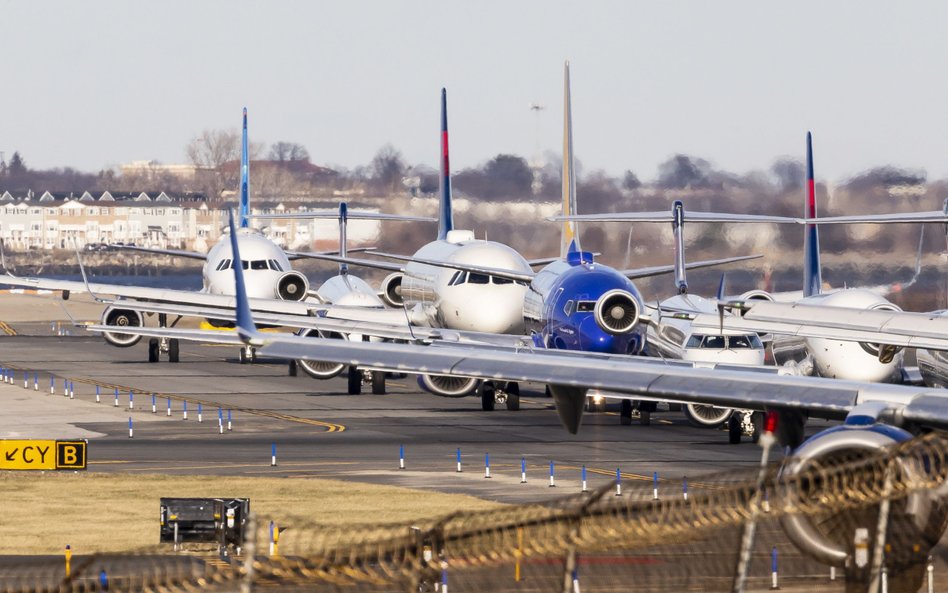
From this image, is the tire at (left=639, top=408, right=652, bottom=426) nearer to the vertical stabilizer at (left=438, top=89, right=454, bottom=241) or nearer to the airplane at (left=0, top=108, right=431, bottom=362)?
the airplane at (left=0, top=108, right=431, bottom=362)

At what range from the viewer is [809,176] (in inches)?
2404

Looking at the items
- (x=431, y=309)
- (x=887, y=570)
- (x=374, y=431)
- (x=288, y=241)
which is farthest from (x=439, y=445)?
(x=288, y=241)

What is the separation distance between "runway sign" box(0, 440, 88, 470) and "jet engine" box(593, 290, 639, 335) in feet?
49.0

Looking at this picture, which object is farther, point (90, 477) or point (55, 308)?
point (55, 308)

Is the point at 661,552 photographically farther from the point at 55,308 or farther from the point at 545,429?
the point at 55,308

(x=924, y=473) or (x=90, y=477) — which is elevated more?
(x=924, y=473)

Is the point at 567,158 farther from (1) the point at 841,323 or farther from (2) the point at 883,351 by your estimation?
(1) the point at 841,323

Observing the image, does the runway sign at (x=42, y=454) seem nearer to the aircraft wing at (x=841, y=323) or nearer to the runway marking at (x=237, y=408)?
the runway marking at (x=237, y=408)

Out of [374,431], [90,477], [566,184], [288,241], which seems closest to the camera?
[90,477]

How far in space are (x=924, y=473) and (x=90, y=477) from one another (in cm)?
2755

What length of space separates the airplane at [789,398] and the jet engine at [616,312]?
68.8 feet

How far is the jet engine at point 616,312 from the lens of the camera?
4684 centimetres

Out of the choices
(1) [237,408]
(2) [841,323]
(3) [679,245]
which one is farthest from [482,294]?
(2) [841,323]

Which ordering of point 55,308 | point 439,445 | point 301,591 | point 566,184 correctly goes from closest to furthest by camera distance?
point 301,591
point 439,445
point 566,184
point 55,308
